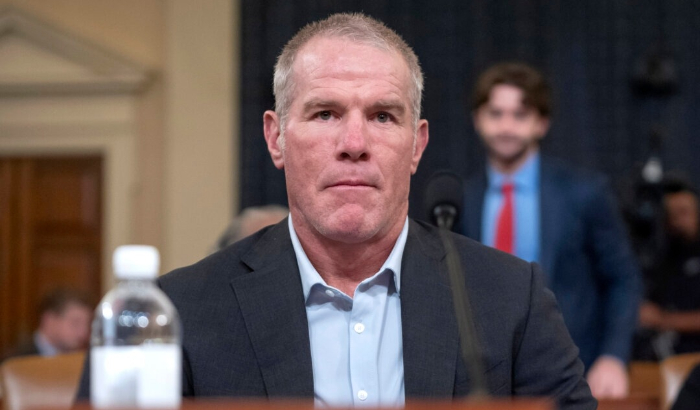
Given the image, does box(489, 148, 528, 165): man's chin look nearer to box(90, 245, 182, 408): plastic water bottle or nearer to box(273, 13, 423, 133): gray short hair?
box(273, 13, 423, 133): gray short hair

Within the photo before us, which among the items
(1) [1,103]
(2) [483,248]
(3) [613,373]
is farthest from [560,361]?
(1) [1,103]

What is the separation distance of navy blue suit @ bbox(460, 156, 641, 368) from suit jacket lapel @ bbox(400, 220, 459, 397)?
51.9 inches

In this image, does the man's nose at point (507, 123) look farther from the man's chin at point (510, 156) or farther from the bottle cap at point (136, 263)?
the bottle cap at point (136, 263)

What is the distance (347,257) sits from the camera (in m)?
1.79

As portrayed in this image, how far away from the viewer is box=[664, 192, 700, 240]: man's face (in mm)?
6082

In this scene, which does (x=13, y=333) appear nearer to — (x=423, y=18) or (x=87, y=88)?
(x=87, y=88)

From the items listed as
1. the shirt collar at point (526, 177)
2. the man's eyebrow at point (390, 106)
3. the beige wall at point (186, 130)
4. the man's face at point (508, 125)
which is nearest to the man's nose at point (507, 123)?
the man's face at point (508, 125)

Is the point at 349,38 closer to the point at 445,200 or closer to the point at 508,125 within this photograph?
the point at 445,200

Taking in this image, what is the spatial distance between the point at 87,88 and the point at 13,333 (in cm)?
202

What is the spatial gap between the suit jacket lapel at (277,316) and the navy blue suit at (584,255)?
54.9 inches

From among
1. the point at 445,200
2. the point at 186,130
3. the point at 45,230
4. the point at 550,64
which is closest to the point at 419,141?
the point at 445,200

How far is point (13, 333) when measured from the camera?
7.71 meters

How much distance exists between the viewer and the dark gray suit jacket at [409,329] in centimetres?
162

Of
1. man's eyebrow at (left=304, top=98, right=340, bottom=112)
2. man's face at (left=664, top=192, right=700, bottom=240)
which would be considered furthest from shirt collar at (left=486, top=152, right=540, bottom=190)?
man's face at (left=664, top=192, right=700, bottom=240)
